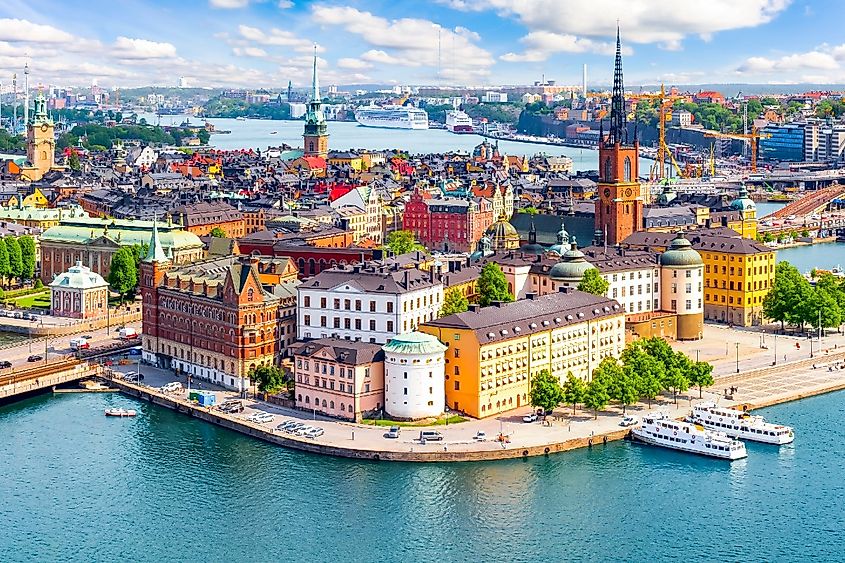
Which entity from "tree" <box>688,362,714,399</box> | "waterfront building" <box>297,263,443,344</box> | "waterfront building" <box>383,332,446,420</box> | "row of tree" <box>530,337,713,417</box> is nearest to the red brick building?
"waterfront building" <box>297,263,443,344</box>

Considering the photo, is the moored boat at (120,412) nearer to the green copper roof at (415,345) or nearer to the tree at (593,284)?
the green copper roof at (415,345)

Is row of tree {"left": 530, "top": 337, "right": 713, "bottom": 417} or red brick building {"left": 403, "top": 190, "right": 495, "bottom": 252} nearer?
row of tree {"left": 530, "top": 337, "right": 713, "bottom": 417}

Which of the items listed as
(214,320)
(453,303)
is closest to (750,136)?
(453,303)

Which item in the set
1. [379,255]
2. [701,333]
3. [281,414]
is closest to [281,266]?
[379,255]

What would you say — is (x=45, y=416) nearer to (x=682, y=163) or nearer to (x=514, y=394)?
(x=514, y=394)

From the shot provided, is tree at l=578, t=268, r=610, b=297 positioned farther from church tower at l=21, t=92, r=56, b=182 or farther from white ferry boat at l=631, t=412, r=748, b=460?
church tower at l=21, t=92, r=56, b=182

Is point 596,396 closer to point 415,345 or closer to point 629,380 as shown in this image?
point 629,380
